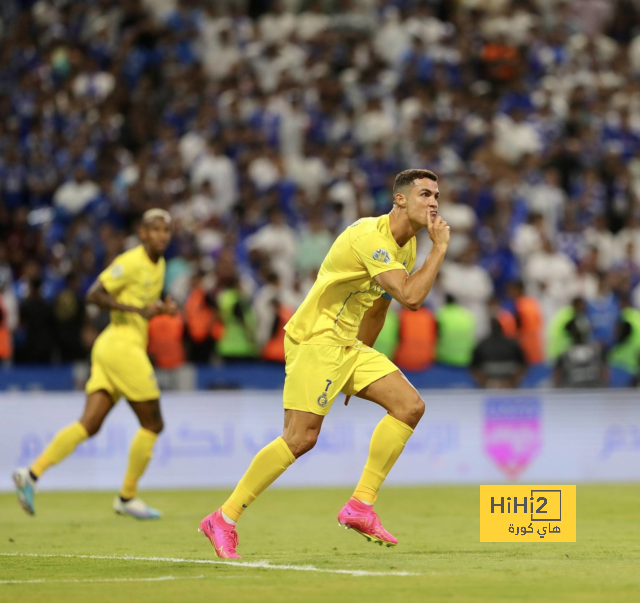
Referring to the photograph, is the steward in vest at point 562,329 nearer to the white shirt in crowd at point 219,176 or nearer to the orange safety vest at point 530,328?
the orange safety vest at point 530,328

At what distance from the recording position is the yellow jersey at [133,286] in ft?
39.3

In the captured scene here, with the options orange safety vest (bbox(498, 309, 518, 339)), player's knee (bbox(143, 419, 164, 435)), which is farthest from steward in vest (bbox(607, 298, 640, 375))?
player's knee (bbox(143, 419, 164, 435))

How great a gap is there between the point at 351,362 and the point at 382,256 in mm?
807

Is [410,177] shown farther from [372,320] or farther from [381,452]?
[381,452]

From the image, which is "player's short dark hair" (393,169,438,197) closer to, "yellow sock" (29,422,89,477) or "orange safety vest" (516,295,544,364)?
"yellow sock" (29,422,89,477)

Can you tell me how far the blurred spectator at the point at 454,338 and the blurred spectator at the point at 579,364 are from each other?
129 centimetres

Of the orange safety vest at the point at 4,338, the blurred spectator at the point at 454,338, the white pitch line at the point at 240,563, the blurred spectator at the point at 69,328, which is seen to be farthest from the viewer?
the blurred spectator at the point at 454,338

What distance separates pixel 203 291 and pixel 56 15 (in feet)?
32.4

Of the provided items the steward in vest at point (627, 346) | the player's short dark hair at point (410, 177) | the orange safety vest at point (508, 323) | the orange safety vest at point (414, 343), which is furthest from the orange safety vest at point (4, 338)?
the player's short dark hair at point (410, 177)

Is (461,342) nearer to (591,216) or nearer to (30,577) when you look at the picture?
(591,216)

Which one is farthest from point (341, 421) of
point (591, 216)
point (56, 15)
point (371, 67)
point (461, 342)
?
point (56, 15)

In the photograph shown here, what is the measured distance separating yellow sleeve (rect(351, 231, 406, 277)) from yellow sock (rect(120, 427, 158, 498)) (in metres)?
4.51
